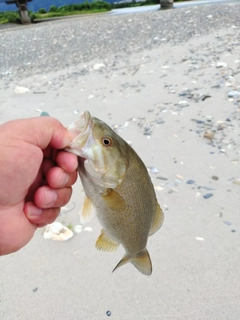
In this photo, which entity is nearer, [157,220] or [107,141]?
[107,141]

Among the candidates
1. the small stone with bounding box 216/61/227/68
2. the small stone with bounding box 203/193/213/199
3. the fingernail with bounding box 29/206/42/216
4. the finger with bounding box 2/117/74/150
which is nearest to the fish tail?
the fingernail with bounding box 29/206/42/216

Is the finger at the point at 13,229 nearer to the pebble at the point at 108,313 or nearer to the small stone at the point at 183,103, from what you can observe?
the pebble at the point at 108,313

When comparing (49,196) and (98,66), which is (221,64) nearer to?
(98,66)

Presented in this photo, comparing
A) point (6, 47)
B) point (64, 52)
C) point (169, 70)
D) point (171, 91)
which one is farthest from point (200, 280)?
point (6, 47)

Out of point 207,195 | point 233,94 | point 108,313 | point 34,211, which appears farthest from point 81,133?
point 233,94

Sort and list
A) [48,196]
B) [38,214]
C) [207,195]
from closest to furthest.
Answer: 1. [48,196]
2. [38,214]
3. [207,195]

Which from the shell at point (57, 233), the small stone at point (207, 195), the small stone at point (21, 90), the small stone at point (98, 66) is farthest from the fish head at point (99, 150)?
the small stone at point (98, 66)

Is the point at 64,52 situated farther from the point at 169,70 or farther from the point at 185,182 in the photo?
the point at 185,182
